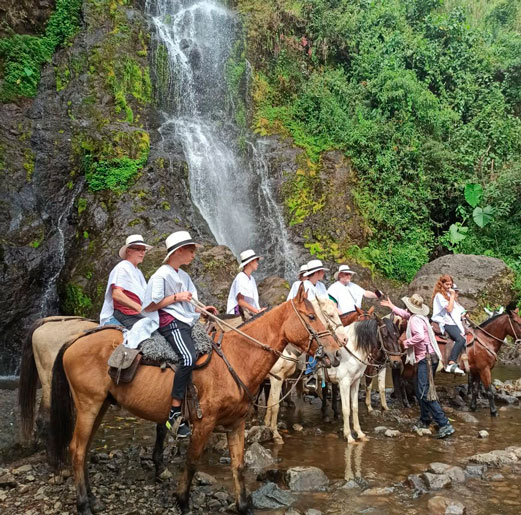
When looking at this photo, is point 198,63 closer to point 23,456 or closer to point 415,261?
point 415,261

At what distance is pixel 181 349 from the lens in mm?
5844

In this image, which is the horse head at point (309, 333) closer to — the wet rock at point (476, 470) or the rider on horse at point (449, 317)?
the wet rock at point (476, 470)

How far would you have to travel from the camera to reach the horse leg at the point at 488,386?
10719 mm

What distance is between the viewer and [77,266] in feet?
52.3

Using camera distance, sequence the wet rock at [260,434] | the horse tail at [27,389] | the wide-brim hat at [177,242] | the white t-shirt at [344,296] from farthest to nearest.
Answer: the white t-shirt at [344,296] < the wet rock at [260,434] < the horse tail at [27,389] < the wide-brim hat at [177,242]

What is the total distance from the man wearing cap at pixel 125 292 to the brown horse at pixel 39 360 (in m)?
0.70

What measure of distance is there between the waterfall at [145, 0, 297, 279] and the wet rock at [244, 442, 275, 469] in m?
12.7

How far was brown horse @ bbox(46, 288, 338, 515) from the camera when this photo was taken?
5.72 m

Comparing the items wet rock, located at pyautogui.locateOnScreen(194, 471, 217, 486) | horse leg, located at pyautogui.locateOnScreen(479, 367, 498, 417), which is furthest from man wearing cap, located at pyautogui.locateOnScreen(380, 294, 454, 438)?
wet rock, located at pyautogui.locateOnScreen(194, 471, 217, 486)

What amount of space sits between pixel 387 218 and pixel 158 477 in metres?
19.0

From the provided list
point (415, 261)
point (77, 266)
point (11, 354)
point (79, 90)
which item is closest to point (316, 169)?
point (415, 261)

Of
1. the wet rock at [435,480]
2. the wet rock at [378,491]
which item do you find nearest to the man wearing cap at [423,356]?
the wet rock at [435,480]

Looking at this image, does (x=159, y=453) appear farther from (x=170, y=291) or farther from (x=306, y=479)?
(x=170, y=291)

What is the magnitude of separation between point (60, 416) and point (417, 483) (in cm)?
480
